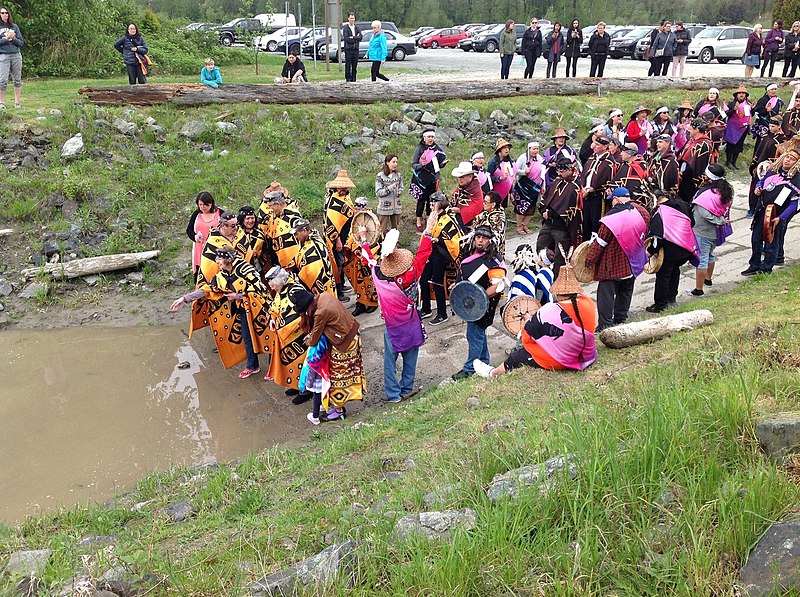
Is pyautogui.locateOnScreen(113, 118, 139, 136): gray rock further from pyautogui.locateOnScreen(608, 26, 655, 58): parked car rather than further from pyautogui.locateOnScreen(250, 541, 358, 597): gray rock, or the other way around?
pyautogui.locateOnScreen(608, 26, 655, 58): parked car

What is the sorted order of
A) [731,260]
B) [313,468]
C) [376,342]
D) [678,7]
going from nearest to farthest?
[313,468], [376,342], [731,260], [678,7]

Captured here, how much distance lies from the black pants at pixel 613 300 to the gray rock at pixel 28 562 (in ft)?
20.5

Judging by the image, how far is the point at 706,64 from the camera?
28656 millimetres

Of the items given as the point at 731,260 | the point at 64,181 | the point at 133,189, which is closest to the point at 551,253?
the point at 731,260

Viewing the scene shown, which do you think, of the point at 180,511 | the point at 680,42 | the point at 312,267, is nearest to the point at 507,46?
the point at 680,42

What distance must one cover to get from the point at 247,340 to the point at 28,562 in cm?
402

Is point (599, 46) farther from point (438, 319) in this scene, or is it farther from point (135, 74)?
point (438, 319)

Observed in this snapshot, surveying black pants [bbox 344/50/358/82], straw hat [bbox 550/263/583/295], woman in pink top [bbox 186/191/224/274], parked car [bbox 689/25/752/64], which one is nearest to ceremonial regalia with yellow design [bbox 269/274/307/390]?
woman in pink top [bbox 186/191/224/274]

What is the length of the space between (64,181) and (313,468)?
832 centimetres

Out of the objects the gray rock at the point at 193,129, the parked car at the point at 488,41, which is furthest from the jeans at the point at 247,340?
the parked car at the point at 488,41

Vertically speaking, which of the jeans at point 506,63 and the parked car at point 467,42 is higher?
the parked car at point 467,42

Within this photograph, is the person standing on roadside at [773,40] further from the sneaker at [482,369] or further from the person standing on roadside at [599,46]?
the sneaker at [482,369]

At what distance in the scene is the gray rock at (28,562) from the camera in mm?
3830

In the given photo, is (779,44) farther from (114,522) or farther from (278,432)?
(114,522)
